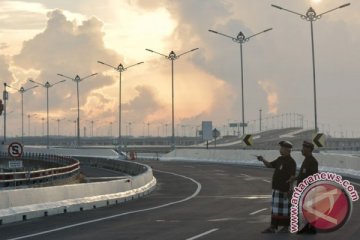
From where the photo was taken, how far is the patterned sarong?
13.5m

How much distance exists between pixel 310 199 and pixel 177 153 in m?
61.7

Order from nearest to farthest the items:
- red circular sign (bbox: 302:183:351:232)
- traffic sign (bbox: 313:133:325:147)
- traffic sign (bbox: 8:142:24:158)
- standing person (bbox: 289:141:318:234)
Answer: red circular sign (bbox: 302:183:351:232) < standing person (bbox: 289:141:318:234) < traffic sign (bbox: 8:142:24:158) < traffic sign (bbox: 313:133:325:147)

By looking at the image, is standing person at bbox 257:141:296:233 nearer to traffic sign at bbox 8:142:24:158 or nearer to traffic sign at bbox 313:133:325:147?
traffic sign at bbox 8:142:24:158

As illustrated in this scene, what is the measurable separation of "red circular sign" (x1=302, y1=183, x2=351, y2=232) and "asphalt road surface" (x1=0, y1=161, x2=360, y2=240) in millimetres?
1156

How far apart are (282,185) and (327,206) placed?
1988 mm

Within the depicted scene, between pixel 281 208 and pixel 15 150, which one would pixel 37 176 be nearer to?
pixel 15 150

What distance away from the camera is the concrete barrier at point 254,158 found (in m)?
40.9

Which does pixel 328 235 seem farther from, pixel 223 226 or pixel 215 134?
pixel 215 134

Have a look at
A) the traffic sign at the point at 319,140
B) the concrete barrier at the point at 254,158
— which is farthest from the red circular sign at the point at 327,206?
the traffic sign at the point at 319,140

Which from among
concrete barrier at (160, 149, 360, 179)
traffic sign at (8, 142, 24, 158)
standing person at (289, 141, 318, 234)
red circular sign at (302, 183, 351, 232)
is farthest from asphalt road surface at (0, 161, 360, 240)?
concrete barrier at (160, 149, 360, 179)

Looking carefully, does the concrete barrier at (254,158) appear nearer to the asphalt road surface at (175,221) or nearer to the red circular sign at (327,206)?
the asphalt road surface at (175,221)

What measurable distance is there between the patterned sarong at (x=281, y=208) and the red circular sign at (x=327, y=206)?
4.12ft

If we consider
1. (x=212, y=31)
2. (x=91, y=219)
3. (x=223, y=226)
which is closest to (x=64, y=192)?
(x=91, y=219)

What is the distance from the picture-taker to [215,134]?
246 ft
